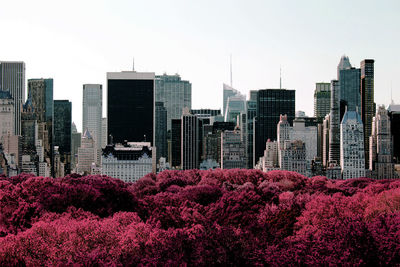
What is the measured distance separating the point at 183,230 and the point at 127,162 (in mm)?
155928

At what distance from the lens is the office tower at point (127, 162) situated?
7215 inches

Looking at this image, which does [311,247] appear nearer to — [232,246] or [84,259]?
[232,246]

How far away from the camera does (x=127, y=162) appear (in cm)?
18588

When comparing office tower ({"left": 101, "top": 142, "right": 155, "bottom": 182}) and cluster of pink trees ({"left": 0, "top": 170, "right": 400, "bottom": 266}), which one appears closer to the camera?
cluster of pink trees ({"left": 0, "top": 170, "right": 400, "bottom": 266})

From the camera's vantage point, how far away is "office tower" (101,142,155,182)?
183250 millimetres

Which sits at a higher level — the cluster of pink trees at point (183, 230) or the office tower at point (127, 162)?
the cluster of pink trees at point (183, 230)

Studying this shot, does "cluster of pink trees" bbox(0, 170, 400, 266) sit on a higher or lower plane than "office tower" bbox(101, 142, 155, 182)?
higher

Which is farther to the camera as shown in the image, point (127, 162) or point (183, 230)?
point (127, 162)

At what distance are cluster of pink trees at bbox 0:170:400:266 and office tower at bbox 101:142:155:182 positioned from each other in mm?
134601

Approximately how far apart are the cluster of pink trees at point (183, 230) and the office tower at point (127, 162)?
135 m

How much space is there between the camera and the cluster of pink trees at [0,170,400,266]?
2461 centimetres

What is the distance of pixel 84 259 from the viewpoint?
23.2 m

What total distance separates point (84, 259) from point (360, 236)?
12795mm

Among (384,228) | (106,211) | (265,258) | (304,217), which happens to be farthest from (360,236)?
(106,211)
